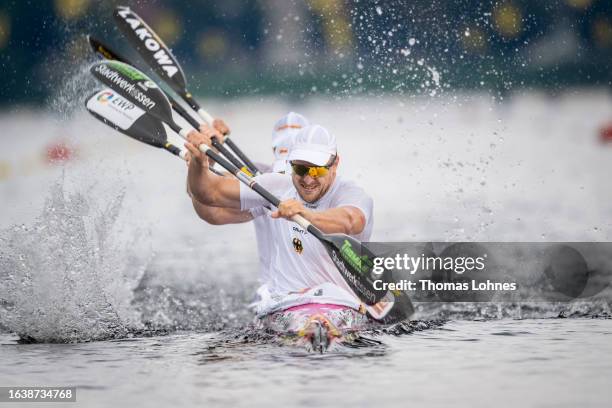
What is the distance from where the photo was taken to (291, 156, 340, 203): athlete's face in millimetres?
6051

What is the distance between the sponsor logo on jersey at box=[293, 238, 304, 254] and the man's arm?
Answer: 0.31 m

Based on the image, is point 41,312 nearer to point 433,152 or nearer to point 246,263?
point 246,263

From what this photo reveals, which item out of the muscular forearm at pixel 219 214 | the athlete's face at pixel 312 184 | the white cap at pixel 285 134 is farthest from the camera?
the white cap at pixel 285 134

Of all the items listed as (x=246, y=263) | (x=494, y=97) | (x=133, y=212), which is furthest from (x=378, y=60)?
(x=246, y=263)

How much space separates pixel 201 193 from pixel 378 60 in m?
17.9

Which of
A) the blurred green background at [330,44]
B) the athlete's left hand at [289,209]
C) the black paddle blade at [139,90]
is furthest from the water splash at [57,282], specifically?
the blurred green background at [330,44]

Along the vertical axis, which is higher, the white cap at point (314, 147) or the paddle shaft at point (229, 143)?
the paddle shaft at point (229, 143)

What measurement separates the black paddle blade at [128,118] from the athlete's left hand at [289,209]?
4.57 ft

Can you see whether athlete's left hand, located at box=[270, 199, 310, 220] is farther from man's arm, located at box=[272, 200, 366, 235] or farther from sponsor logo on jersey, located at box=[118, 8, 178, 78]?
sponsor logo on jersey, located at box=[118, 8, 178, 78]

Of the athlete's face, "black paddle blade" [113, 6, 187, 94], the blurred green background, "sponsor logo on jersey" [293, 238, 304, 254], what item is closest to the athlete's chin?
the athlete's face

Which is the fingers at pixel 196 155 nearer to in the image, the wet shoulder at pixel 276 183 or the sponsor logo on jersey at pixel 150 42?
the wet shoulder at pixel 276 183

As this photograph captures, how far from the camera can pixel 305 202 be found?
6.21 metres

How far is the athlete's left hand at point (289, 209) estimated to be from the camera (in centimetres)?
592

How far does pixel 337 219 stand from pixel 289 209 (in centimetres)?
30
